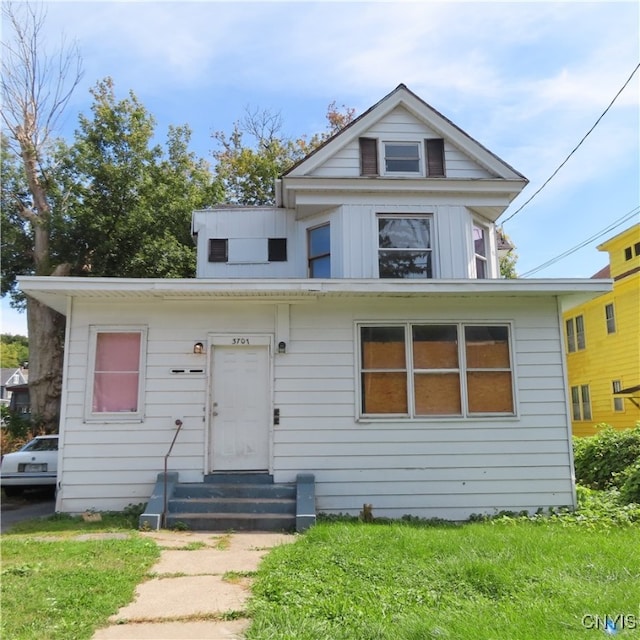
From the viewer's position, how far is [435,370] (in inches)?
320

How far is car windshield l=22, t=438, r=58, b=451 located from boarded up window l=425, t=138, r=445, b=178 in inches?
345

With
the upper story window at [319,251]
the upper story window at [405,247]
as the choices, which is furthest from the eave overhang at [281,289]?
the upper story window at [319,251]

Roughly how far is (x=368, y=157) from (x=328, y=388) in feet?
15.4

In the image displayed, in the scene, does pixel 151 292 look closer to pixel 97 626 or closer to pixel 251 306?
pixel 251 306

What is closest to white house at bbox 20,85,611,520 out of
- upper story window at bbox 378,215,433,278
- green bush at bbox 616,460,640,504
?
green bush at bbox 616,460,640,504

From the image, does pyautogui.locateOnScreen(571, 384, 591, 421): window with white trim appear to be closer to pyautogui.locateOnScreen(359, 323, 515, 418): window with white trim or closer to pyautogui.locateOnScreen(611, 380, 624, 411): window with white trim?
pyautogui.locateOnScreen(611, 380, 624, 411): window with white trim

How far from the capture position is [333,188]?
31.9 ft

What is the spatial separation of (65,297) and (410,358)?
5.27m

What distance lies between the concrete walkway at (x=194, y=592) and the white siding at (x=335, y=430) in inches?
62.2

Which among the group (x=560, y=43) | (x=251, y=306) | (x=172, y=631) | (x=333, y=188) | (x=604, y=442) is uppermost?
(x=560, y=43)

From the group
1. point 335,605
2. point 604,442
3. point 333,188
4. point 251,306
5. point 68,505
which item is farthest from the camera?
point 604,442

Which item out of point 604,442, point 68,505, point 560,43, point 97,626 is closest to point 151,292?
point 68,505

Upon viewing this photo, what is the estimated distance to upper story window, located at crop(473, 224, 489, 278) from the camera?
33.4 feet

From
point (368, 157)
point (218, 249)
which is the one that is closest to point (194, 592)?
point (218, 249)
